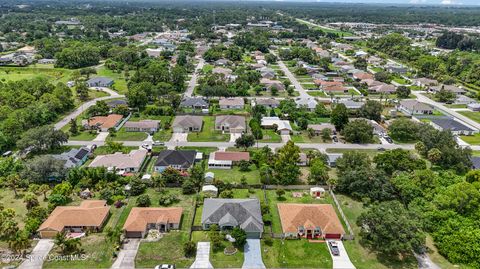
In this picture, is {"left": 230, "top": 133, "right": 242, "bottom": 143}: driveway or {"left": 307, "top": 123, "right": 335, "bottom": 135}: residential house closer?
{"left": 230, "top": 133, "right": 242, "bottom": 143}: driveway

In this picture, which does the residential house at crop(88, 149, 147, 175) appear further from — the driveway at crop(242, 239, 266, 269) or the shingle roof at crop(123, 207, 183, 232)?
the driveway at crop(242, 239, 266, 269)

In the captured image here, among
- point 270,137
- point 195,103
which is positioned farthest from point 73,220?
point 195,103

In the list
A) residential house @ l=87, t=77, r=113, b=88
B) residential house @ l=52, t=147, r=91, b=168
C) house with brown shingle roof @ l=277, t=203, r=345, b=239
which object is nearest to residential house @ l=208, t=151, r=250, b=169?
house with brown shingle roof @ l=277, t=203, r=345, b=239

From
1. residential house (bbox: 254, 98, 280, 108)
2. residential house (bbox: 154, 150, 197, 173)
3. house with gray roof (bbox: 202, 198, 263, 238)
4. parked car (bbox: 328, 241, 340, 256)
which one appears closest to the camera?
parked car (bbox: 328, 241, 340, 256)

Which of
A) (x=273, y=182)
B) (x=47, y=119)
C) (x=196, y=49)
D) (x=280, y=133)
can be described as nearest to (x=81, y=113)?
(x=47, y=119)

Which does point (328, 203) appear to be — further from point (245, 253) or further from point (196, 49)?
point (196, 49)

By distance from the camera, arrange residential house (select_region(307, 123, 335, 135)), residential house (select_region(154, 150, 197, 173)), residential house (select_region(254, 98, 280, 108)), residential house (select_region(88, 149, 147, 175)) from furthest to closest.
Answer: residential house (select_region(254, 98, 280, 108))
residential house (select_region(307, 123, 335, 135))
residential house (select_region(154, 150, 197, 173))
residential house (select_region(88, 149, 147, 175))
